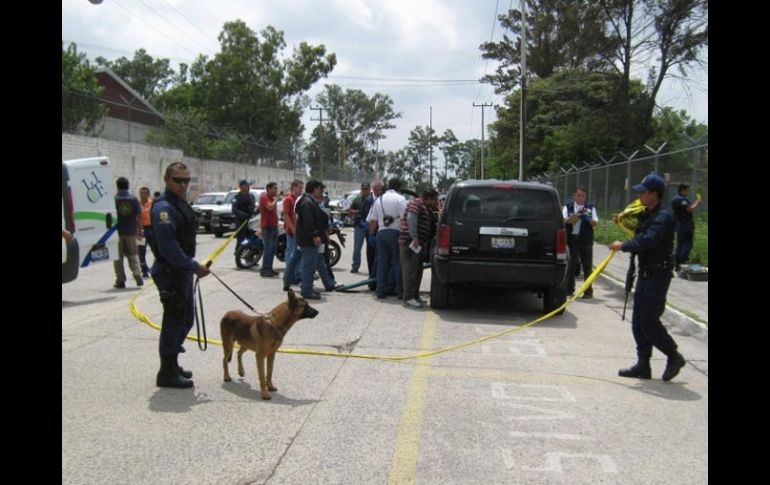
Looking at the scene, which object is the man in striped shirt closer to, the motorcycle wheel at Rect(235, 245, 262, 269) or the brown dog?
the brown dog

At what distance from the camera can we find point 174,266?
5.33 m

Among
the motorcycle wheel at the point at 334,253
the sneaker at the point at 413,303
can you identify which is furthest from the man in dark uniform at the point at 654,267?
the motorcycle wheel at the point at 334,253

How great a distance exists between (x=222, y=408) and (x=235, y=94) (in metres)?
53.3

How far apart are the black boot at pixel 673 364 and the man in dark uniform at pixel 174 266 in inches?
163

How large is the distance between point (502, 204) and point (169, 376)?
17.3 feet

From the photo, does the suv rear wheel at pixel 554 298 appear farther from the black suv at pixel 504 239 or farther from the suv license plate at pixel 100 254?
the suv license plate at pixel 100 254

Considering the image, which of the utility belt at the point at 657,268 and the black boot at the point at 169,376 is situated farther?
the utility belt at the point at 657,268

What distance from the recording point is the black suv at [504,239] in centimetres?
898

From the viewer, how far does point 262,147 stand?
44781mm

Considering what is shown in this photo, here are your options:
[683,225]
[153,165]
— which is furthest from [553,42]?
[683,225]

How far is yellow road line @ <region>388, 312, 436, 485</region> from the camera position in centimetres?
395

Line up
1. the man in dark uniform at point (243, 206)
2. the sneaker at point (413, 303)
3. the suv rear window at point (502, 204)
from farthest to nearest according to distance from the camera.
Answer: the man in dark uniform at point (243, 206)
the sneaker at point (413, 303)
the suv rear window at point (502, 204)
